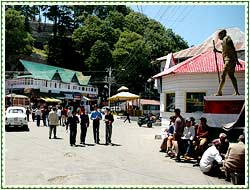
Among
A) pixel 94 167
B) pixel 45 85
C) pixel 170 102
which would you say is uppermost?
pixel 45 85

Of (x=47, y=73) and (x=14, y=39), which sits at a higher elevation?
(x=14, y=39)

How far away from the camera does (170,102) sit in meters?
19.1

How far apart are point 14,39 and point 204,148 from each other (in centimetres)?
6325

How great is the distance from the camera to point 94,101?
72.2 m

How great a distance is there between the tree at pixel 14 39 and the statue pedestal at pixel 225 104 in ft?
197

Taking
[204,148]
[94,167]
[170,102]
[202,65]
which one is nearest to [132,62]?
[170,102]

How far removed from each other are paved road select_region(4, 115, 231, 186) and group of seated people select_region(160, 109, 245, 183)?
0.36 meters

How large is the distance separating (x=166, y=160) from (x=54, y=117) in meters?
7.84

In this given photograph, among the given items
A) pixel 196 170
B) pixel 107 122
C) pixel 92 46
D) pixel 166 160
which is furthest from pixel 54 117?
pixel 92 46

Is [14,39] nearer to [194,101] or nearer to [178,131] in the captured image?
[194,101]

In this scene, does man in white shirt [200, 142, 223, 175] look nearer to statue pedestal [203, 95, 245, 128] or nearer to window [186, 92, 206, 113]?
statue pedestal [203, 95, 245, 128]

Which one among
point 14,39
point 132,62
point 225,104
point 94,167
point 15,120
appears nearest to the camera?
point 94,167

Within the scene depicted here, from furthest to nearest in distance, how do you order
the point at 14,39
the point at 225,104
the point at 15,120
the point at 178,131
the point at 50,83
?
the point at 14,39 → the point at 50,83 → the point at 15,120 → the point at 225,104 → the point at 178,131

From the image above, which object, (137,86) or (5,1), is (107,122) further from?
(137,86)
